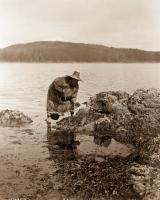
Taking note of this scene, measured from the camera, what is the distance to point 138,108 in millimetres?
10164

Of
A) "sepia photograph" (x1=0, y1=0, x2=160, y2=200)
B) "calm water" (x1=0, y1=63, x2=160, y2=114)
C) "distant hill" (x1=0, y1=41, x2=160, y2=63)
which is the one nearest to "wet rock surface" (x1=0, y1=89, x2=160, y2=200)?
"sepia photograph" (x1=0, y1=0, x2=160, y2=200)

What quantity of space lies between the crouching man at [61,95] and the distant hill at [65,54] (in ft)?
296

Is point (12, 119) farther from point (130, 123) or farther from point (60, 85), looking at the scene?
point (130, 123)

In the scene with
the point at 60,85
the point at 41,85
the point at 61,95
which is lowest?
the point at 41,85

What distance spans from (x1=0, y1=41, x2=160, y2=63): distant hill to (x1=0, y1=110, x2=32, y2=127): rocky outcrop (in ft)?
294

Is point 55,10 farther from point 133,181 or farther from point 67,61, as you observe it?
point 67,61

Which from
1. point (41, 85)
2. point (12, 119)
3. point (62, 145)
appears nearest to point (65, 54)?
point (41, 85)

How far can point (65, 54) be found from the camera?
353ft

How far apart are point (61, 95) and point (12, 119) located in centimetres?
189

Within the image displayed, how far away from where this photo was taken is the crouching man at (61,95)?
10625 millimetres

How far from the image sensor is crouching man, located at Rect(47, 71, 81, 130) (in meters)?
10.6

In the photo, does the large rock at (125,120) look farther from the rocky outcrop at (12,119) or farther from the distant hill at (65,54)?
the distant hill at (65,54)

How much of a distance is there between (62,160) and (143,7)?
553cm

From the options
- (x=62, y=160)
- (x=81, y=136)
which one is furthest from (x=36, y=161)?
(x=81, y=136)
